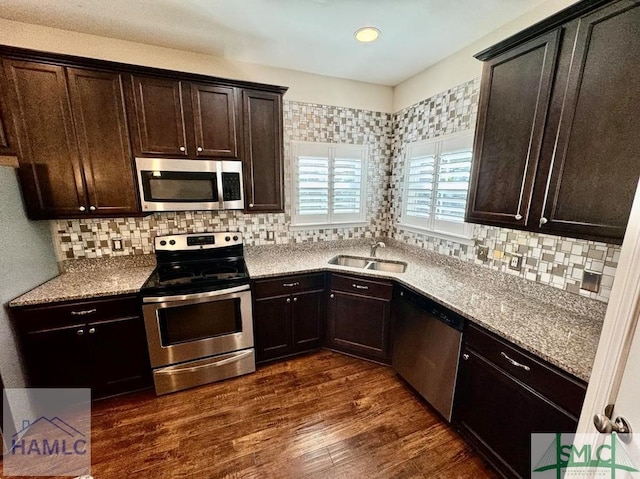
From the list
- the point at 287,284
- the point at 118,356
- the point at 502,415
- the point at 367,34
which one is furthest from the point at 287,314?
the point at 367,34

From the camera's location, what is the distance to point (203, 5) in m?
1.67

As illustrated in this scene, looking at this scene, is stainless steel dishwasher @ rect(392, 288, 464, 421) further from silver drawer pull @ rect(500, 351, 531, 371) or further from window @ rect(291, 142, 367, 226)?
window @ rect(291, 142, 367, 226)

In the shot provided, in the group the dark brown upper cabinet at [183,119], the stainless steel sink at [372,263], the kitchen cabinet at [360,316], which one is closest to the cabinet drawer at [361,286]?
the kitchen cabinet at [360,316]

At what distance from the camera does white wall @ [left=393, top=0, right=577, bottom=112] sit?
165 cm

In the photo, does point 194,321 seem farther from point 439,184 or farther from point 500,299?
point 439,184

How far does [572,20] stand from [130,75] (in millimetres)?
2708

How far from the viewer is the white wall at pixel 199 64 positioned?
190 cm

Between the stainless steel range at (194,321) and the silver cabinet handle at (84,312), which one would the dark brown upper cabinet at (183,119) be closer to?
the stainless steel range at (194,321)

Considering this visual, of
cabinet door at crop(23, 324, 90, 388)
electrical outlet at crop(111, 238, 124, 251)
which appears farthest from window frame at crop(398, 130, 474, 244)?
cabinet door at crop(23, 324, 90, 388)

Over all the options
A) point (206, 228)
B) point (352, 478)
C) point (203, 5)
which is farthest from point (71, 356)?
point (203, 5)

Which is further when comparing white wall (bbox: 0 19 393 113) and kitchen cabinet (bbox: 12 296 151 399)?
white wall (bbox: 0 19 393 113)

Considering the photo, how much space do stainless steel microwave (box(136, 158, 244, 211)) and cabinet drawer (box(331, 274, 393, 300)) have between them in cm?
113

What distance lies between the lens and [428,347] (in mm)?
1896

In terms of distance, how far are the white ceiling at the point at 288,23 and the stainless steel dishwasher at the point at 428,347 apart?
1.99 m
